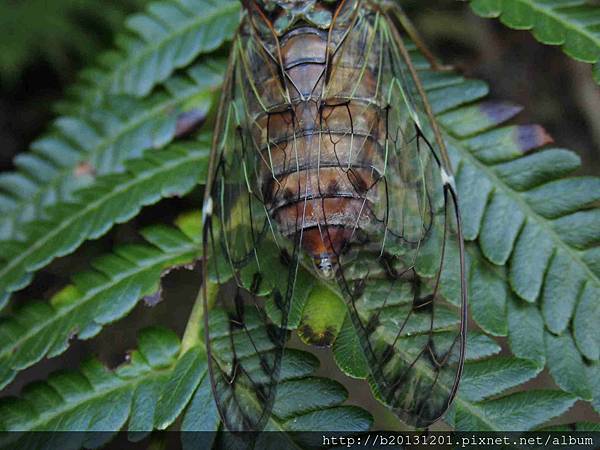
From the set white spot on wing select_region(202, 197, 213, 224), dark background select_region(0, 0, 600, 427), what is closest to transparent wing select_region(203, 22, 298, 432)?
white spot on wing select_region(202, 197, 213, 224)

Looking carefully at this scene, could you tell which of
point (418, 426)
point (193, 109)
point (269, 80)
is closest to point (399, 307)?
point (418, 426)

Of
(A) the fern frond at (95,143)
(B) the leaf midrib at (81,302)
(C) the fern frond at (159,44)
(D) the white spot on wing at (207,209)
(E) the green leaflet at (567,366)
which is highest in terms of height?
(C) the fern frond at (159,44)

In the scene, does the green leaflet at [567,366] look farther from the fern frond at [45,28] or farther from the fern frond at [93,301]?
the fern frond at [45,28]

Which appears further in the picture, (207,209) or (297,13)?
(297,13)

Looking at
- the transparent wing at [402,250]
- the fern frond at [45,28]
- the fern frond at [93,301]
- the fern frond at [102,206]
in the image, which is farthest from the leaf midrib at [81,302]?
the fern frond at [45,28]

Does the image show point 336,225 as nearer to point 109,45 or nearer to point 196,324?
point 196,324

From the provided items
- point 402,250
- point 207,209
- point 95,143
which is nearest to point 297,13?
point 207,209
